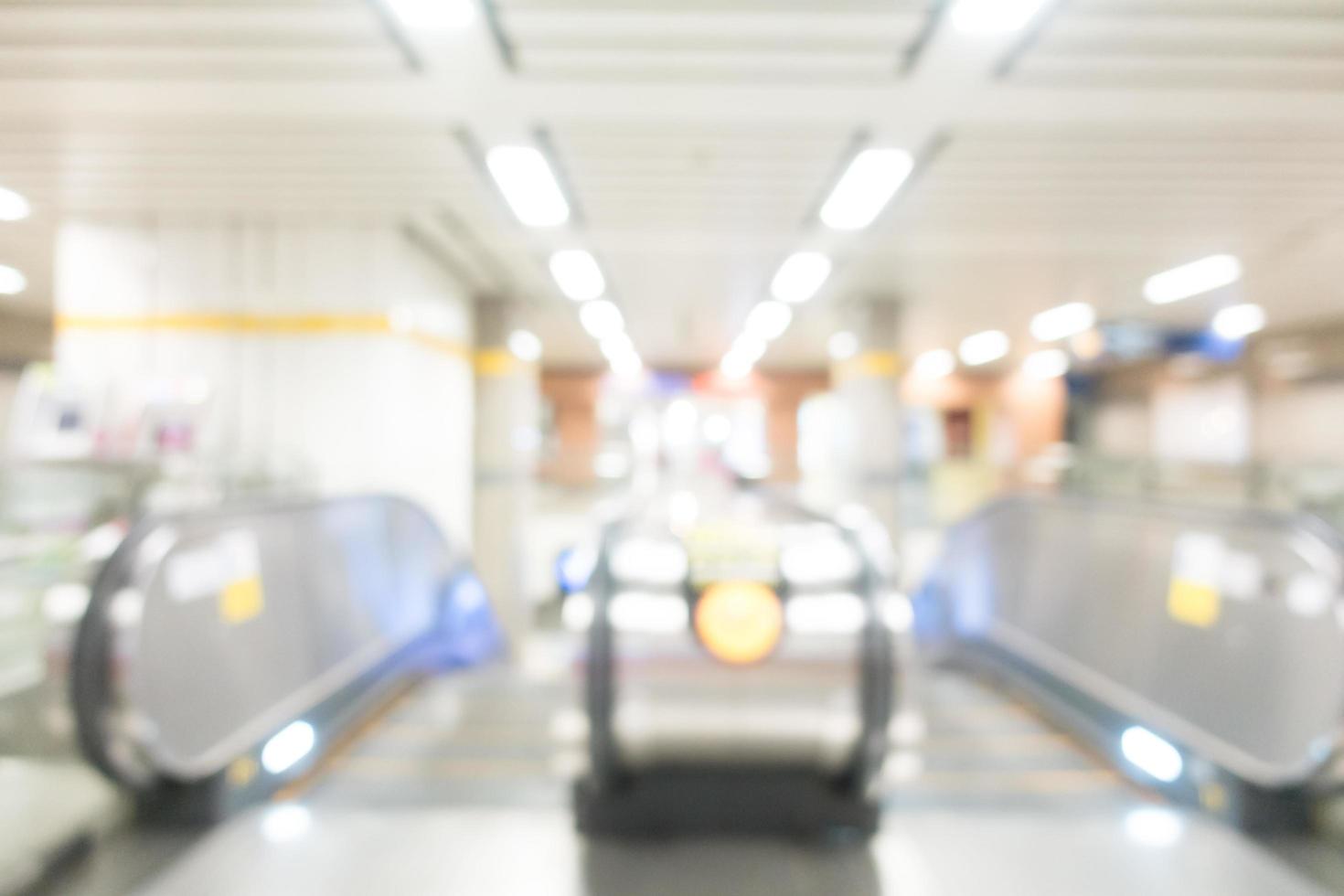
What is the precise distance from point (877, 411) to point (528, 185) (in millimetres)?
6948

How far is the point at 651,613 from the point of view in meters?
Answer: 3.17

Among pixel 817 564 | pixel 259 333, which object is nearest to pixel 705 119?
pixel 817 564

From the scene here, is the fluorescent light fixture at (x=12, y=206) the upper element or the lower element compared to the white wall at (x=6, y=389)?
upper

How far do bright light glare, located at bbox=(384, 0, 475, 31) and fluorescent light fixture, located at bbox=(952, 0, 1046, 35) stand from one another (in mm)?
2366

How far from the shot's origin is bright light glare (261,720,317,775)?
376cm

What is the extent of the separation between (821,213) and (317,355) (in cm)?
492

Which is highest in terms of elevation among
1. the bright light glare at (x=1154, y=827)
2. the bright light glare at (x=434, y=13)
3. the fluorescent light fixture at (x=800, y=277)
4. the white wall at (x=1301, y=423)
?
the fluorescent light fixture at (x=800, y=277)

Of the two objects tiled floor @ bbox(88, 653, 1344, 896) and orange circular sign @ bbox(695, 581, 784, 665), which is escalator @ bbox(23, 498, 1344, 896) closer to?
tiled floor @ bbox(88, 653, 1344, 896)

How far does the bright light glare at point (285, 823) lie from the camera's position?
125 inches

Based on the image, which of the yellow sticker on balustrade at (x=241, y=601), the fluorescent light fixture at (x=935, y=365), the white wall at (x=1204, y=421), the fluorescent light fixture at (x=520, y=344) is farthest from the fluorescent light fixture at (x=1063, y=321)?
the yellow sticker on balustrade at (x=241, y=601)

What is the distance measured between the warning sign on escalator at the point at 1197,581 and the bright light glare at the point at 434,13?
4.40m

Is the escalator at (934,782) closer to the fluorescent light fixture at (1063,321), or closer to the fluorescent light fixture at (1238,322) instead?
the fluorescent light fixture at (1063,321)

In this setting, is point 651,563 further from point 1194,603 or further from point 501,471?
point 501,471

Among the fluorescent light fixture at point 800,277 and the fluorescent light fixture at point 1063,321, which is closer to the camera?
the fluorescent light fixture at point 800,277
